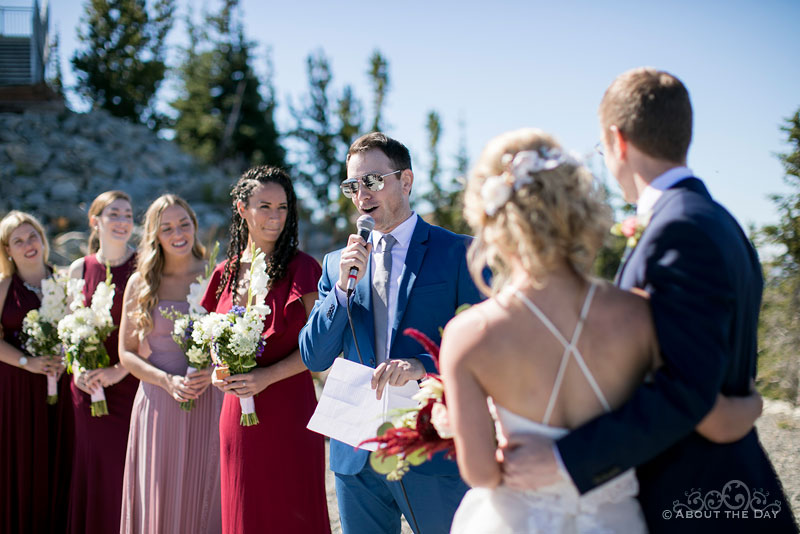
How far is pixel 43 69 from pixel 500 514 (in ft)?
112

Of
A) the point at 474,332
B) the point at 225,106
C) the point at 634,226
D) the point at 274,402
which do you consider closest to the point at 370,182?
the point at 274,402

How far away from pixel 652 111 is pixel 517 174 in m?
0.54

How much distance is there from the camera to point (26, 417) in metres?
5.52

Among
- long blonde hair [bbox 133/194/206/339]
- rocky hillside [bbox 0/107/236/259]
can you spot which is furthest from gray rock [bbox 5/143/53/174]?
long blonde hair [bbox 133/194/206/339]

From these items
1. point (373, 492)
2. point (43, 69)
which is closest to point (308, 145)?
point (43, 69)

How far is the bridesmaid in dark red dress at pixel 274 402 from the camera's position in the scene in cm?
378

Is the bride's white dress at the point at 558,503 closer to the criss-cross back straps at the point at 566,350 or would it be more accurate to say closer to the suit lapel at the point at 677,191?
the criss-cross back straps at the point at 566,350

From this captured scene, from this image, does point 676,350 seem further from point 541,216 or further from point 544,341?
point 541,216

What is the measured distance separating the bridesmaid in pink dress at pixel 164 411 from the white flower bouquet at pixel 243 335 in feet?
2.20

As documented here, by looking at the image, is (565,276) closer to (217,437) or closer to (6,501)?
(217,437)

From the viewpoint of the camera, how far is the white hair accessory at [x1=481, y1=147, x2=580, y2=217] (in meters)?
1.83

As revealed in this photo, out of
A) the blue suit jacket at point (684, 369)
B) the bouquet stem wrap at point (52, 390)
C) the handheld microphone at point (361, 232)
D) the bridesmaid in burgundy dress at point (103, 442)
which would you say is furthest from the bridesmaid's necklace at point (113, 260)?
the blue suit jacket at point (684, 369)

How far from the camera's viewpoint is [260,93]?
35.4 m

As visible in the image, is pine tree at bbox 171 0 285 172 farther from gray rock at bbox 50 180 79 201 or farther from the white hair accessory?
the white hair accessory
